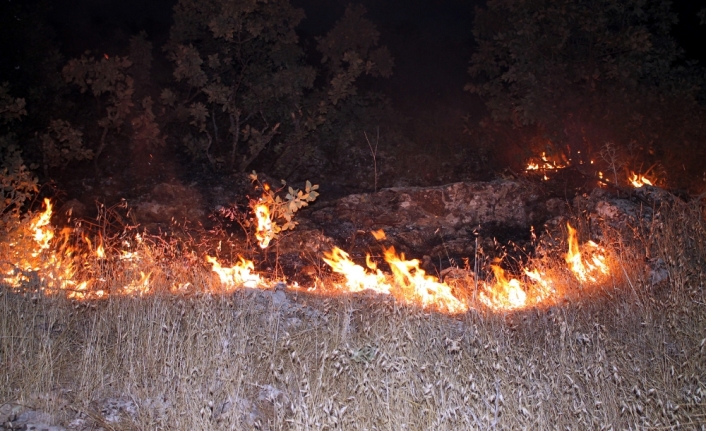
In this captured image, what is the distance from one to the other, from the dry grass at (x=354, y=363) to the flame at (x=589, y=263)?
539 mm

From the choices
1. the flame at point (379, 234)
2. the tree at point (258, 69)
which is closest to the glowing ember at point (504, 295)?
the flame at point (379, 234)

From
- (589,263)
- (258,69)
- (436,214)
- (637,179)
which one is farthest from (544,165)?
(258,69)

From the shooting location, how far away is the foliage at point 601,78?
9289 mm

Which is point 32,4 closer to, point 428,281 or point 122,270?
point 122,270

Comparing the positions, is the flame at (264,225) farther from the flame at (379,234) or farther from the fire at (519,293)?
the fire at (519,293)

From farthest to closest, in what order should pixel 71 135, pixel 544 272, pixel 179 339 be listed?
pixel 71 135
pixel 544 272
pixel 179 339

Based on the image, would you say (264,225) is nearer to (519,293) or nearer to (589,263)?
(519,293)

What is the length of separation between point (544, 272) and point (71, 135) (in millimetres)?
7802

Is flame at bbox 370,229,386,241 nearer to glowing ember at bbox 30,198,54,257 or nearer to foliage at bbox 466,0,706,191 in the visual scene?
foliage at bbox 466,0,706,191

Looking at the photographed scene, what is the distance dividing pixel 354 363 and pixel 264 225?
394 centimetres

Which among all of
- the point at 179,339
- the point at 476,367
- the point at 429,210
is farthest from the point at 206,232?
the point at 476,367

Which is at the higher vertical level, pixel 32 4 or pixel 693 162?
pixel 32 4

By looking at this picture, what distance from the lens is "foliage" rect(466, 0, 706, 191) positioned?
929 centimetres

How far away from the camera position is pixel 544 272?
238 inches
